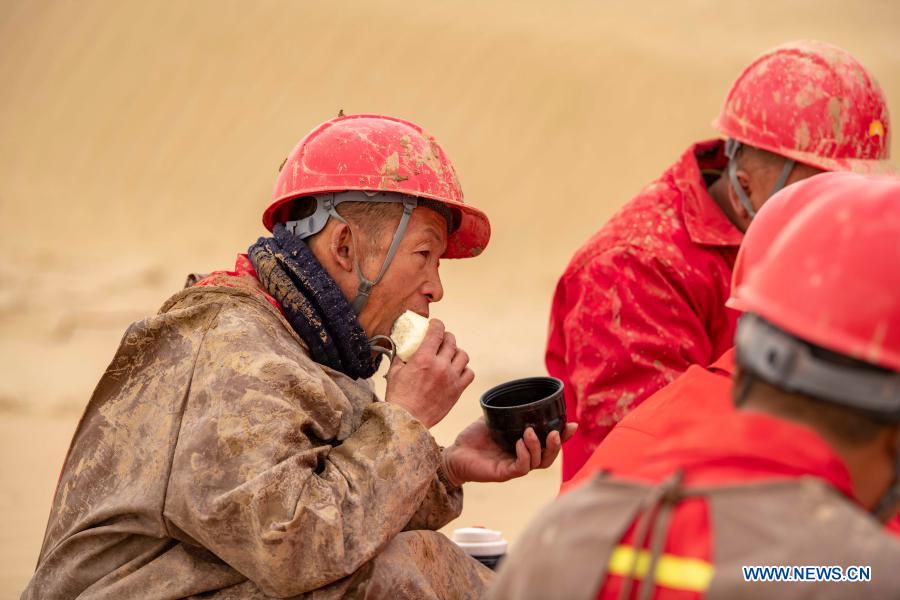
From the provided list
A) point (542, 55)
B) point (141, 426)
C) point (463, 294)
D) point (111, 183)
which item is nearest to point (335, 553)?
point (141, 426)

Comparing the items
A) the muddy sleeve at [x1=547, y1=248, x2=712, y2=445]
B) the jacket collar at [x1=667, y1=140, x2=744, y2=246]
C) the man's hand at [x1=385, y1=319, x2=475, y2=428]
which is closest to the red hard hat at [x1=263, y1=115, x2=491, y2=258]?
the man's hand at [x1=385, y1=319, x2=475, y2=428]

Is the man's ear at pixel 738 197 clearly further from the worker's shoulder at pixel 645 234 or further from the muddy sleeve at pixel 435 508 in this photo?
the muddy sleeve at pixel 435 508

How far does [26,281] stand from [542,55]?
1214 cm

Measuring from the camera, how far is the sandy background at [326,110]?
68.3ft

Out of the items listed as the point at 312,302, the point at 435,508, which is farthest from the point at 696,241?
the point at 312,302

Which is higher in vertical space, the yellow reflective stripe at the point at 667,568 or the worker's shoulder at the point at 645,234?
the yellow reflective stripe at the point at 667,568

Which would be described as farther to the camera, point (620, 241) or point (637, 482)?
point (620, 241)

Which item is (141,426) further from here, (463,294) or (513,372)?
(463,294)

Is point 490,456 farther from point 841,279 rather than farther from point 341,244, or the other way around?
point 841,279

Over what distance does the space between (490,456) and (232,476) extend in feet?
3.94

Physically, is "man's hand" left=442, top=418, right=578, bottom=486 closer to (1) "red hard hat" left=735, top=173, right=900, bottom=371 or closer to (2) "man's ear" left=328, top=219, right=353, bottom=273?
(2) "man's ear" left=328, top=219, right=353, bottom=273

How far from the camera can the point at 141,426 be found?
3846mm

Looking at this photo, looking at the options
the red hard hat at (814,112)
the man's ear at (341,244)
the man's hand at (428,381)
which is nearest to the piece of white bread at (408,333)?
the man's hand at (428,381)

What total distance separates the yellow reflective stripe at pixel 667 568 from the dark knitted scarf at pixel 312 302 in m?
2.34
